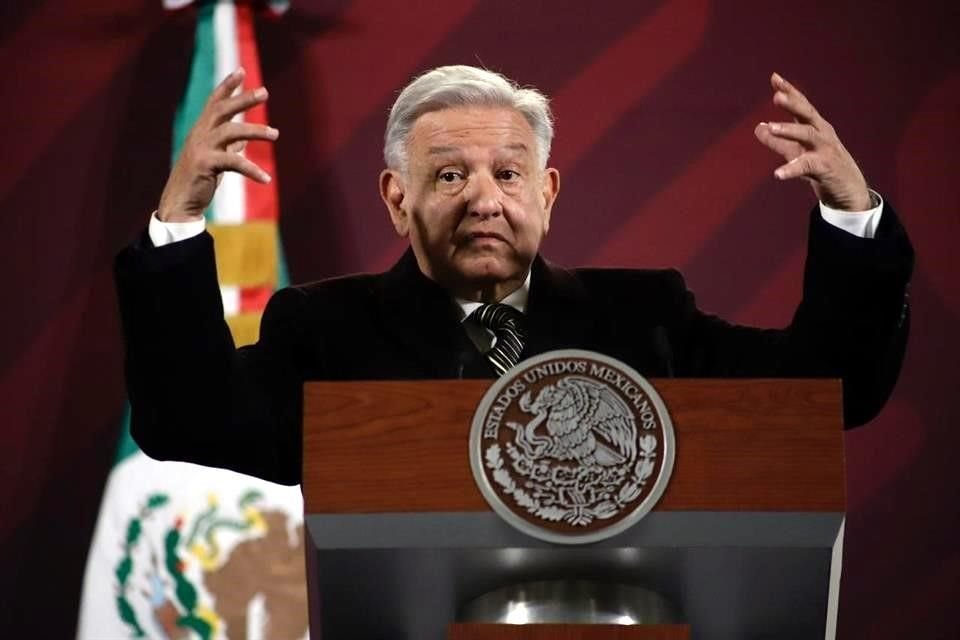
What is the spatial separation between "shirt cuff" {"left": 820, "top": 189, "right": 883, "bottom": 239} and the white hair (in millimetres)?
466

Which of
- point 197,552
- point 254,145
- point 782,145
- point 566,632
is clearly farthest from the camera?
point 254,145

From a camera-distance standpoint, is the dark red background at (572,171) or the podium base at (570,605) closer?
the podium base at (570,605)

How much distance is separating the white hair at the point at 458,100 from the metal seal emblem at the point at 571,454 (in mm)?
763

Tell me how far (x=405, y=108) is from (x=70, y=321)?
1.46m

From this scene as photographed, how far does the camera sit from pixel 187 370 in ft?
6.32

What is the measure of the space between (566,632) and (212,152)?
2.28ft

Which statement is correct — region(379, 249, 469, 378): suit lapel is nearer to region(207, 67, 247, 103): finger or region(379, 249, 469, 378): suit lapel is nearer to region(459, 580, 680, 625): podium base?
Answer: region(207, 67, 247, 103): finger

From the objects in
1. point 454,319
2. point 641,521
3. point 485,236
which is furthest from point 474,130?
point 641,521

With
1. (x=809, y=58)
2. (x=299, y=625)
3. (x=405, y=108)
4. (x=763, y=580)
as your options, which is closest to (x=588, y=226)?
(x=809, y=58)

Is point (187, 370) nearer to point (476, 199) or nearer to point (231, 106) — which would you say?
point (231, 106)

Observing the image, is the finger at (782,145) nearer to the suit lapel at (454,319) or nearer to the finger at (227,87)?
the suit lapel at (454,319)

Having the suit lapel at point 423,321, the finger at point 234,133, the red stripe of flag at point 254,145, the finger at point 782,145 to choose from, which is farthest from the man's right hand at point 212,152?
the red stripe of flag at point 254,145

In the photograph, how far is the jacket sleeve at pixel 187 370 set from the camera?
1.90 m

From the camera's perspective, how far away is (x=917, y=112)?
11.9 ft
